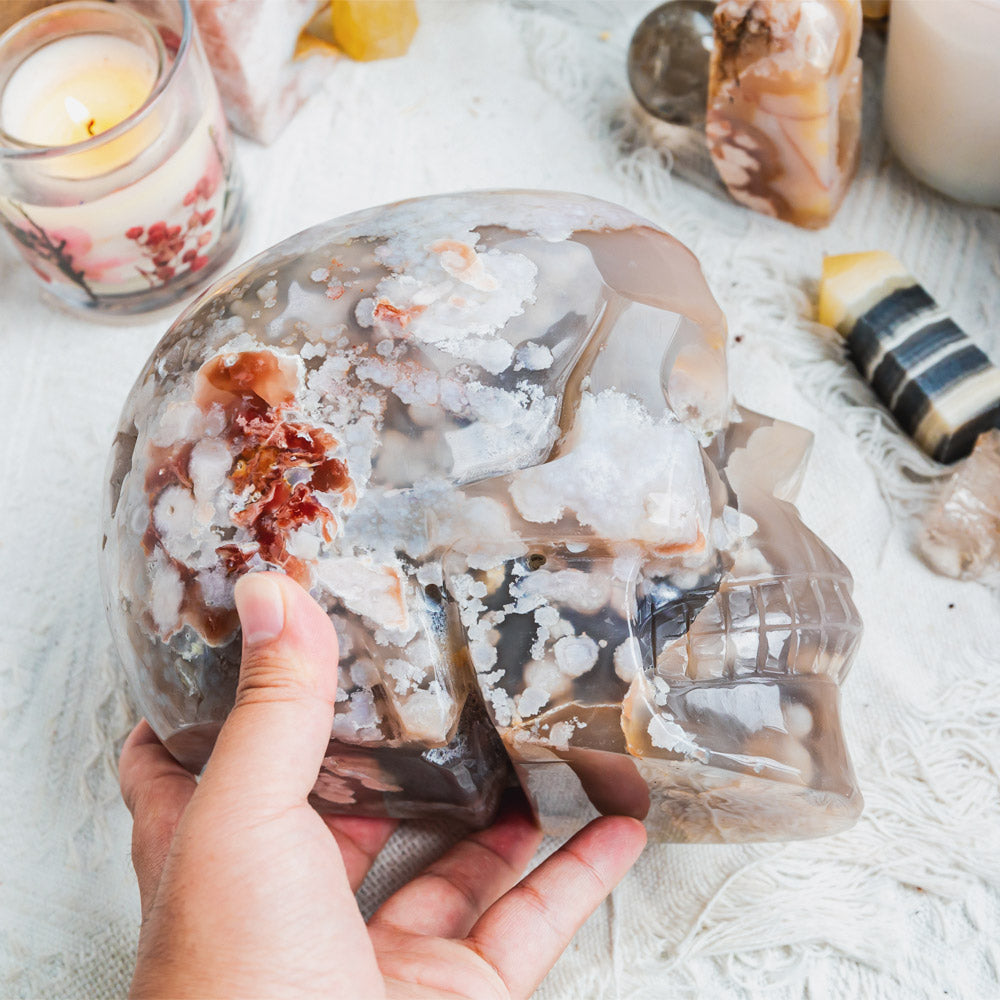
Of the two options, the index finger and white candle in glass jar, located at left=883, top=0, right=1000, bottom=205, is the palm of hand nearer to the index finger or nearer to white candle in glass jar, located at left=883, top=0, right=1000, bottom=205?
the index finger

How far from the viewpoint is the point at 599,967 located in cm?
68

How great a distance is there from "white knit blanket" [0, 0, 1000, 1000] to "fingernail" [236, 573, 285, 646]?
0.27 meters

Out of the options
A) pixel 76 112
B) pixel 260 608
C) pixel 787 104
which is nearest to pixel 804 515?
pixel 787 104

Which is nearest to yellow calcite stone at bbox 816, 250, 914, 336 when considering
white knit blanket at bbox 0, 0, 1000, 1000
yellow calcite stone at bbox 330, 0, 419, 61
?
white knit blanket at bbox 0, 0, 1000, 1000

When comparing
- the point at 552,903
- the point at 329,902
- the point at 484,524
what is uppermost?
the point at 484,524

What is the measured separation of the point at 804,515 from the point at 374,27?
508 mm

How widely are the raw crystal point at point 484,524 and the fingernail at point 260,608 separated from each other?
0.03m

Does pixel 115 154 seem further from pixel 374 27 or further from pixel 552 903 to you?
pixel 552 903

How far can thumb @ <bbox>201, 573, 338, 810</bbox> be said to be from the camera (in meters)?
0.46

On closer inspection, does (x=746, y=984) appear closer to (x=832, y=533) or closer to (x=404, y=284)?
(x=832, y=533)

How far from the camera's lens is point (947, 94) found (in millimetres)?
784

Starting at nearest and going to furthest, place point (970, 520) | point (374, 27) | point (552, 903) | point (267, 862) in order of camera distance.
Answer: point (267, 862) < point (552, 903) < point (970, 520) < point (374, 27)

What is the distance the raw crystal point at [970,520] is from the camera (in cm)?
73

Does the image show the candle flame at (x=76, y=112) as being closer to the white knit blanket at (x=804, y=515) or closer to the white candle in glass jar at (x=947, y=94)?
the white knit blanket at (x=804, y=515)
